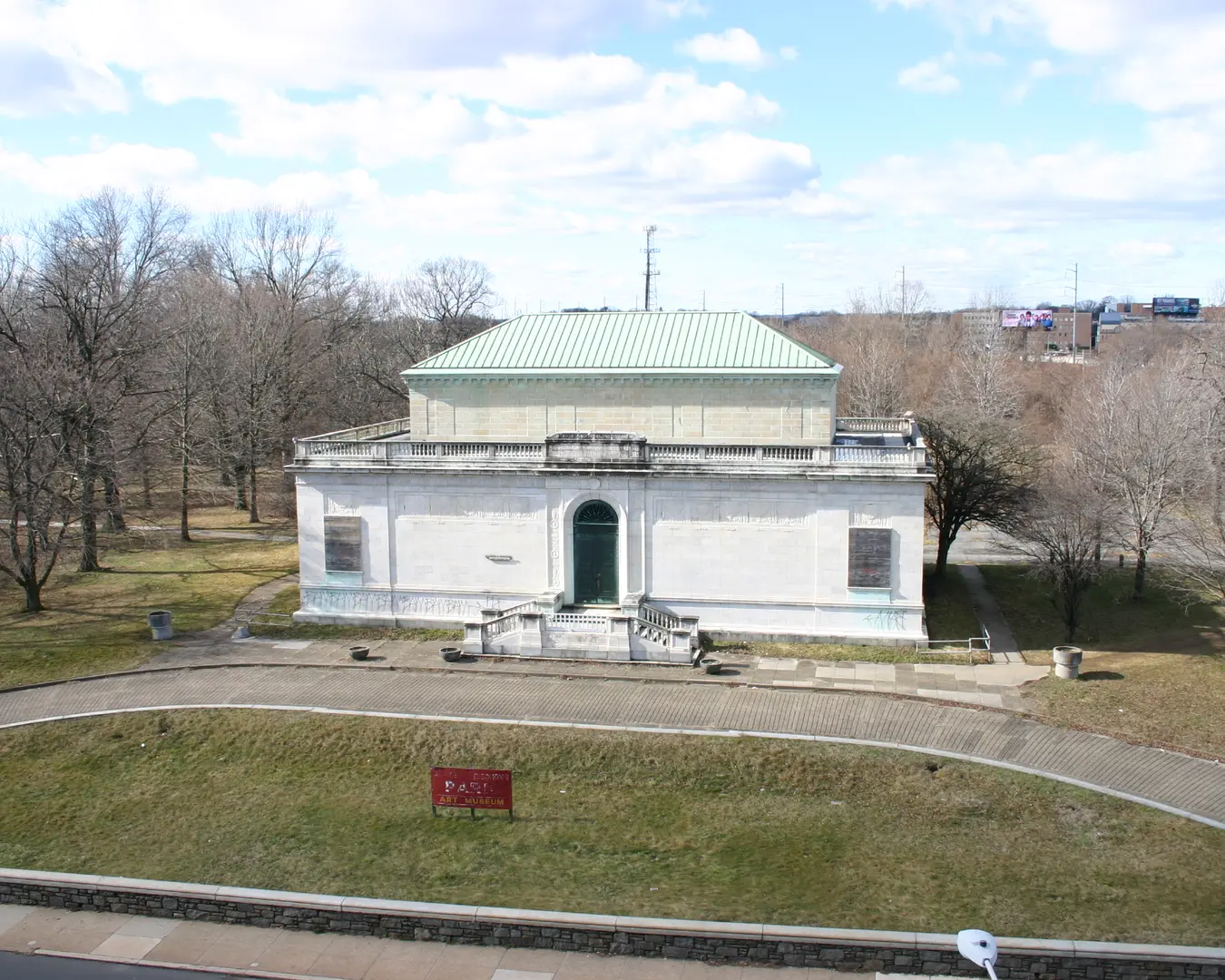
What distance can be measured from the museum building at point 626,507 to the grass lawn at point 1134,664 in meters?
5.16

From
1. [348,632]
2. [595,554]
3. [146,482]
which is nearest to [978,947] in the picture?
[595,554]

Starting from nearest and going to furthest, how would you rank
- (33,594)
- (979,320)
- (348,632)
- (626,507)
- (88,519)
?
(626,507) < (348,632) < (33,594) < (88,519) < (979,320)

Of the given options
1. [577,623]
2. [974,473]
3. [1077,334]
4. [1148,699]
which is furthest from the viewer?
[1077,334]

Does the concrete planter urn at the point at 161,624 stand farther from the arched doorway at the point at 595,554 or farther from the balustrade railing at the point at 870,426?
the balustrade railing at the point at 870,426

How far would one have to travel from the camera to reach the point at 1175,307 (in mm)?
184125

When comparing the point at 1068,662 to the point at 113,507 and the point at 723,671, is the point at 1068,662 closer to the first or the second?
the point at 723,671

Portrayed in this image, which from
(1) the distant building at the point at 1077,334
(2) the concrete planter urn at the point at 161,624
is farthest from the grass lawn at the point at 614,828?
(1) the distant building at the point at 1077,334

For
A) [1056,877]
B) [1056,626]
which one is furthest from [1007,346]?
[1056,877]

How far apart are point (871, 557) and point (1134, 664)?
25.0 feet

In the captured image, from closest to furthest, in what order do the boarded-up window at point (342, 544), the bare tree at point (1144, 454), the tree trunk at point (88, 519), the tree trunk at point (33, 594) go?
the boarded-up window at point (342, 544)
the tree trunk at point (33, 594)
the bare tree at point (1144, 454)
the tree trunk at point (88, 519)

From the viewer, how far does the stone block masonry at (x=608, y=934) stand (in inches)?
593

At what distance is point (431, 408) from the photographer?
36719 mm

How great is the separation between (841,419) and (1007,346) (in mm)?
50457

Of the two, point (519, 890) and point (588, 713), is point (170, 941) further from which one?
point (588, 713)
